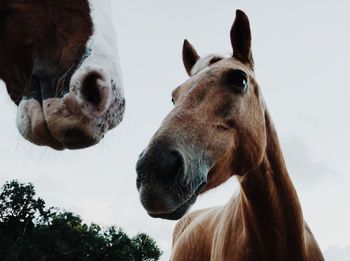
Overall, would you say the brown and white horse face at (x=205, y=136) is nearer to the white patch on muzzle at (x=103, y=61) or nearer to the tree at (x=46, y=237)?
the white patch on muzzle at (x=103, y=61)

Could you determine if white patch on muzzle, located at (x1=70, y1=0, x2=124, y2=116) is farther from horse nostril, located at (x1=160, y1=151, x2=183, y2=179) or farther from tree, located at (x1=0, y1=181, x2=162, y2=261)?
tree, located at (x1=0, y1=181, x2=162, y2=261)

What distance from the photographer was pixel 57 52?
215 cm

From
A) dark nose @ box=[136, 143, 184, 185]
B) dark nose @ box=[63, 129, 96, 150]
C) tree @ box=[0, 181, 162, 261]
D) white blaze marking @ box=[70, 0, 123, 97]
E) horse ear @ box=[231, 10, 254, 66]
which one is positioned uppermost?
horse ear @ box=[231, 10, 254, 66]

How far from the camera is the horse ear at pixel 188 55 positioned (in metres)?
4.30

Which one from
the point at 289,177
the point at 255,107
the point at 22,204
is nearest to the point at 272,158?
the point at 289,177

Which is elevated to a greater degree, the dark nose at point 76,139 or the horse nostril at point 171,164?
the dark nose at point 76,139

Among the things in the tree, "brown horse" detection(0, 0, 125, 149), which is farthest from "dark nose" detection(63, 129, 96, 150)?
the tree

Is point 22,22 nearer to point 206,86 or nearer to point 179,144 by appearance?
point 179,144

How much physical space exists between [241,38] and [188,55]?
75 centimetres

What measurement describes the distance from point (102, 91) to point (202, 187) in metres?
1.33

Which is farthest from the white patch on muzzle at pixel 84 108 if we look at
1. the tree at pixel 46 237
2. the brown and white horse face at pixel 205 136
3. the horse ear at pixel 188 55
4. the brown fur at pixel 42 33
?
the tree at pixel 46 237

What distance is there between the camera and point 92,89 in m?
1.87

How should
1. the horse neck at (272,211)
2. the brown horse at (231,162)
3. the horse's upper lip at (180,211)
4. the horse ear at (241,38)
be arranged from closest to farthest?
the brown horse at (231,162)
the horse's upper lip at (180,211)
the horse neck at (272,211)
the horse ear at (241,38)

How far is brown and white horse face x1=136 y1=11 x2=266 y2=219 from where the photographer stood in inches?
96.2
